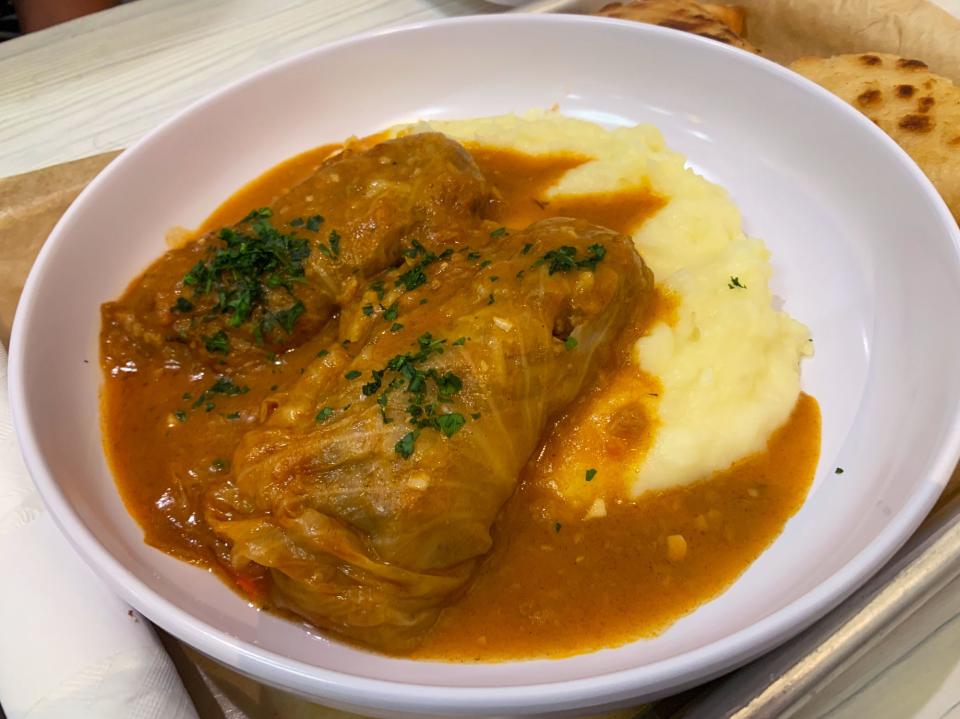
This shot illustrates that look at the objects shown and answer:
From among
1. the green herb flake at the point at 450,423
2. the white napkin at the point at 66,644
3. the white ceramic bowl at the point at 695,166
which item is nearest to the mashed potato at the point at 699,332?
the white ceramic bowl at the point at 695,166

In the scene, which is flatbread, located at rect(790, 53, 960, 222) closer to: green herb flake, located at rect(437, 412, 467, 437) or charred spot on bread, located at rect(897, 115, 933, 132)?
charred spot on bread, located at rect(897, 115, 933, 132)

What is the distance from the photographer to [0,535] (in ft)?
10.5

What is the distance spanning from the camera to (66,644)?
290 cm

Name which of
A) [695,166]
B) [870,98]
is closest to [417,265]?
[695,166]

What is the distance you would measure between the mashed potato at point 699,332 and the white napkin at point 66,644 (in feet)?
6.11

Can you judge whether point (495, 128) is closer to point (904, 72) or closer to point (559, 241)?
point (559, 241)

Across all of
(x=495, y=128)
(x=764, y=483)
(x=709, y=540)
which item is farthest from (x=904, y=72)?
(x=709, y=540)

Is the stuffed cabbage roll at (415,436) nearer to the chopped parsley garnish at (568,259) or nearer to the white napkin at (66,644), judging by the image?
the chopped parsley garnish at (568,259)

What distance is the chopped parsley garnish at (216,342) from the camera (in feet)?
12.8

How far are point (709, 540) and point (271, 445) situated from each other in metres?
1.91

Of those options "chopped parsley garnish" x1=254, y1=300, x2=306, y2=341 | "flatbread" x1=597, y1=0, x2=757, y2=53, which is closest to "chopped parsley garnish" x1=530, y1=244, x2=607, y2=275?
"chopped parsley garnish" x1=254, y1=300, x2=306, y2=341

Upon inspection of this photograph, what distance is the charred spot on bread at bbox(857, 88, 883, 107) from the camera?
15.5 feet

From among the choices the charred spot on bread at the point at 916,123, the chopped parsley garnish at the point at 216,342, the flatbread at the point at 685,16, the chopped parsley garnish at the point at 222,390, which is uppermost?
the flatbread at the point at 685,16

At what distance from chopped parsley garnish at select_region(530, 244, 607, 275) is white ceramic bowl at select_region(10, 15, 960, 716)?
133 cm
